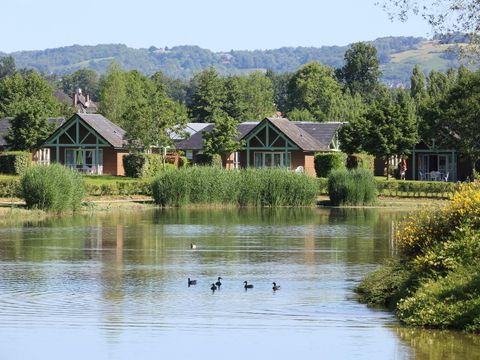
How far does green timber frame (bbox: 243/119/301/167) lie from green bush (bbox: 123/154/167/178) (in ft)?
36.0

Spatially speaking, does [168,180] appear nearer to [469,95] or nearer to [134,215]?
[134,215]

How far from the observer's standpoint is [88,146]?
311 feet

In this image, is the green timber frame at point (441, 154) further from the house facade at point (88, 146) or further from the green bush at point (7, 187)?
the green bush at point (7, 187)

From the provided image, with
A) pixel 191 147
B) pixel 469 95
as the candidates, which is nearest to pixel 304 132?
pixel 191 147

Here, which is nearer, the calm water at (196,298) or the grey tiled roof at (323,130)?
the calm water at (196,298)

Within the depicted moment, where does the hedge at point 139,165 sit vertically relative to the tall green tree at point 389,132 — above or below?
below

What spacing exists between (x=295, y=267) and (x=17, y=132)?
66.3m

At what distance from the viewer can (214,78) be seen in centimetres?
15488

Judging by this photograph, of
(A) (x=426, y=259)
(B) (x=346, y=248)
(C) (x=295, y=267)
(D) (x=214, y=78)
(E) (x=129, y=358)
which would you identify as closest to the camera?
(E) (x=129, y=358)

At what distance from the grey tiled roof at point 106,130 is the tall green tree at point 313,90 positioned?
193 feet

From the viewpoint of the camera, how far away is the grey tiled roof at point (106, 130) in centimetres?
9375

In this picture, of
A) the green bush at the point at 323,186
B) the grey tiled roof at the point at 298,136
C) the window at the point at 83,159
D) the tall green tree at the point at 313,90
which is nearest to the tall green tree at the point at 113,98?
the tall green tree at the point at 313,90

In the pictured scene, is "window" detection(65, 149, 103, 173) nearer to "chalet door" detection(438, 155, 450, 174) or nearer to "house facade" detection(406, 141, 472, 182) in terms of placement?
"house facade" detection(406, 141, 472, 182)

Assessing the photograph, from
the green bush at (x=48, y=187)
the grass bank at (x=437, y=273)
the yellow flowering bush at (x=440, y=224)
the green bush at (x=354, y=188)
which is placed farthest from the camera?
the green bush at (x=354, y=188)
